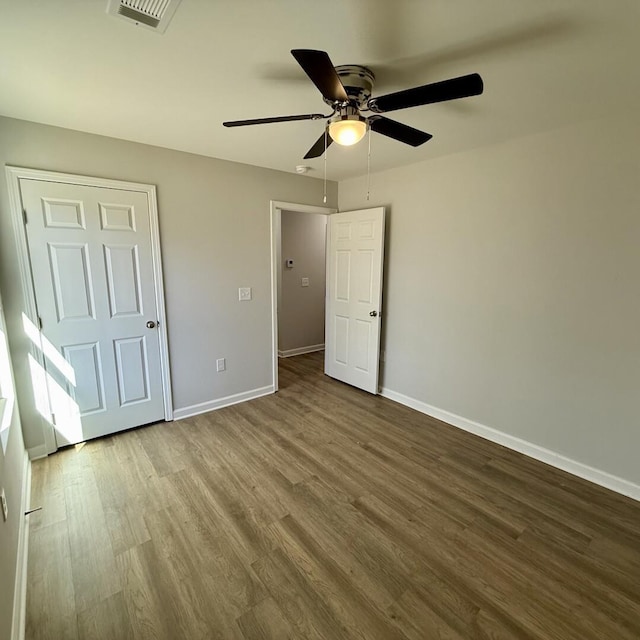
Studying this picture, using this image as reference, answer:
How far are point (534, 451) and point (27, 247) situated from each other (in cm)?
407

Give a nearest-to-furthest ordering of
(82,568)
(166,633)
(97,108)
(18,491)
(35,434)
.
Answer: (166,633) → (82,568) → (18,491) → (97,108) → (35,434)

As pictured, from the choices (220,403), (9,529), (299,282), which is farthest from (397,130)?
(299,282)

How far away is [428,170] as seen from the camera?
10.1 feet

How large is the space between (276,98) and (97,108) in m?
1.15

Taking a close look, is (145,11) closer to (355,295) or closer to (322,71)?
(322,71)

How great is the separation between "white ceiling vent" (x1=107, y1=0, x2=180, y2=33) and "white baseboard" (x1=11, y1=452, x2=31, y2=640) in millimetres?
2356

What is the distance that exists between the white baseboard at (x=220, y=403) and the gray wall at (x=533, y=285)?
1628mm

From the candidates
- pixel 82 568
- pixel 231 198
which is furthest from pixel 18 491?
pixel 231 198

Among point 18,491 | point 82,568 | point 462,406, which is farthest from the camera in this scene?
point 462,406

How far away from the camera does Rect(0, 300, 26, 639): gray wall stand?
1.20 meters

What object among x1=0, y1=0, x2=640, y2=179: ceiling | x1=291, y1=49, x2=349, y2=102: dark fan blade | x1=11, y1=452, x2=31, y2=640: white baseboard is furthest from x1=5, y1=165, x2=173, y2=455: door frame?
x1=291, y1=49, x2=349, y2=102: dark fan blade

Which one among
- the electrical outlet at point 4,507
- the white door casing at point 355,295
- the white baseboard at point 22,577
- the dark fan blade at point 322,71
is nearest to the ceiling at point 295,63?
the dark fan blade at point 322,71

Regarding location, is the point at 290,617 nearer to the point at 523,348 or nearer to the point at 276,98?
the point at 523,348

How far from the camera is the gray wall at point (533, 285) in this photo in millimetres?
2150
